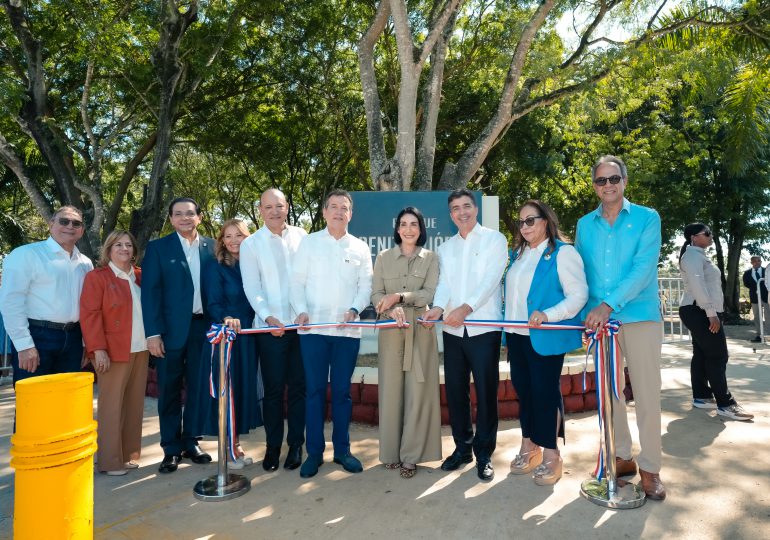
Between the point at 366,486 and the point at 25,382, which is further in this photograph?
the point at 366,486

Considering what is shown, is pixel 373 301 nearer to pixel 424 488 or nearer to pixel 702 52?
pixel 424 488

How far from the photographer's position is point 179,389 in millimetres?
4070

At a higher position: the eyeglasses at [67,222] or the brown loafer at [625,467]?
the eyeglasses at [67,222]

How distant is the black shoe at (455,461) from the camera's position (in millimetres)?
3705

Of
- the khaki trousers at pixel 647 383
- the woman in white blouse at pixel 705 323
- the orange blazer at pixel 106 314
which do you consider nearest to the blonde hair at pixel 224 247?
the orange blazer at pixel 106 314

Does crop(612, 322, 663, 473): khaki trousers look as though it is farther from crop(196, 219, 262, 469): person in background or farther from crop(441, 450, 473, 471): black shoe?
crop(196, 219, 262, 469): person in background

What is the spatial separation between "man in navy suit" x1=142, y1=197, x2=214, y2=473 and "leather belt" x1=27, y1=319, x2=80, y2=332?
1.77ft

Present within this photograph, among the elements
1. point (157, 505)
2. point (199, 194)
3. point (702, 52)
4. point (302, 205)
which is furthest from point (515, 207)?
point (157, 505)

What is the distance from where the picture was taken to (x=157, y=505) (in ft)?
10.6

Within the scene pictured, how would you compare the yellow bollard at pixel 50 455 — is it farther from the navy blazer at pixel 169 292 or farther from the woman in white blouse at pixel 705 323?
the woman in white blouse at pixel 705 323

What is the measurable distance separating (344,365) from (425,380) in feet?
1.96

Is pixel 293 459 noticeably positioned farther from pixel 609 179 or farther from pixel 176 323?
pixel 609 179

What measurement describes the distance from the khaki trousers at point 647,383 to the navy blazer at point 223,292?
273cm

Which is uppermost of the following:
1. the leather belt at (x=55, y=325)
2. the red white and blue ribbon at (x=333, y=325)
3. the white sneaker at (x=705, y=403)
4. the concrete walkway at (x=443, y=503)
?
the leather belt at (x=55, y=325)
